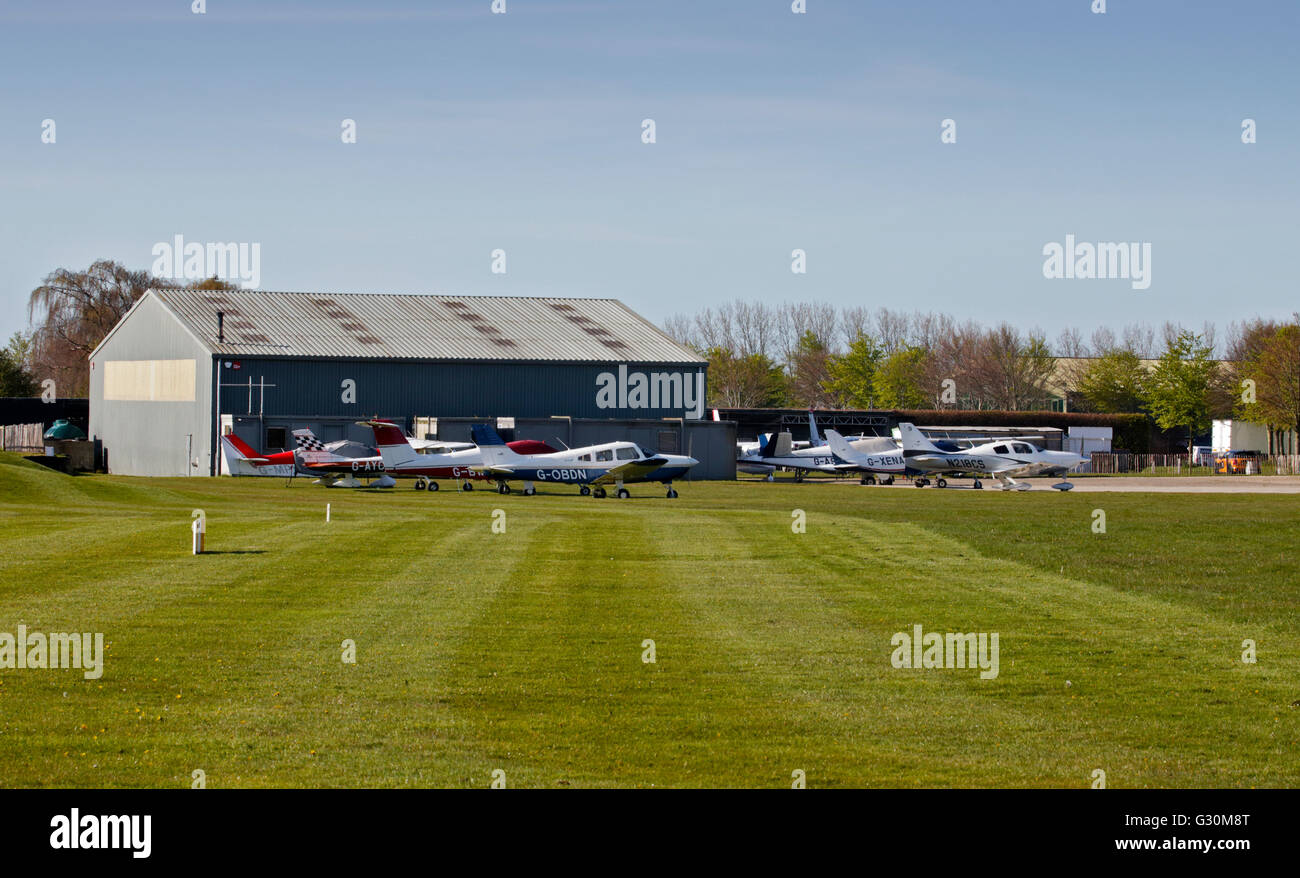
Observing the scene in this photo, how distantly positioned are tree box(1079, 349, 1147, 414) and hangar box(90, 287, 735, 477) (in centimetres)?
5424

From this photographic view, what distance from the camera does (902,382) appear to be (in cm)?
13088

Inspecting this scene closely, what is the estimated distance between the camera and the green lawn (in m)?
10.4

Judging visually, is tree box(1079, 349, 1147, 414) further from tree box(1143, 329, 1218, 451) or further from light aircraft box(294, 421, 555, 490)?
light aircraft box(294, 421, 555, 490)

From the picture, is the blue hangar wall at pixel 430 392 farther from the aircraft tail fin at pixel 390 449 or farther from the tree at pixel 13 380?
the tree at pixel 13 380

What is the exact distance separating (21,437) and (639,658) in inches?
3185

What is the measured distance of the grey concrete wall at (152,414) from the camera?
218 feet

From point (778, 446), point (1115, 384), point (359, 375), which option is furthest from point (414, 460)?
point (1115, 384)

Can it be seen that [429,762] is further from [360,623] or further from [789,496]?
[789,496]

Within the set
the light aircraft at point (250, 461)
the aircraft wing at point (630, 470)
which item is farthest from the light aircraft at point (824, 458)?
the light aircraft at point (250, 461)

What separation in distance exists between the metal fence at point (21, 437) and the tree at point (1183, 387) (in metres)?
82.0

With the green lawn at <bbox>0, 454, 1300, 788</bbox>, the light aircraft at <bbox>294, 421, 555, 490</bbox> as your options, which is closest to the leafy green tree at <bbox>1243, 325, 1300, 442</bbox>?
the light aircraft at <bbox>294, 421, 555, 490</bbox>

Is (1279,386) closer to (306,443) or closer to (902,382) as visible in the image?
(902,382)

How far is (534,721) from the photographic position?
11.7m
